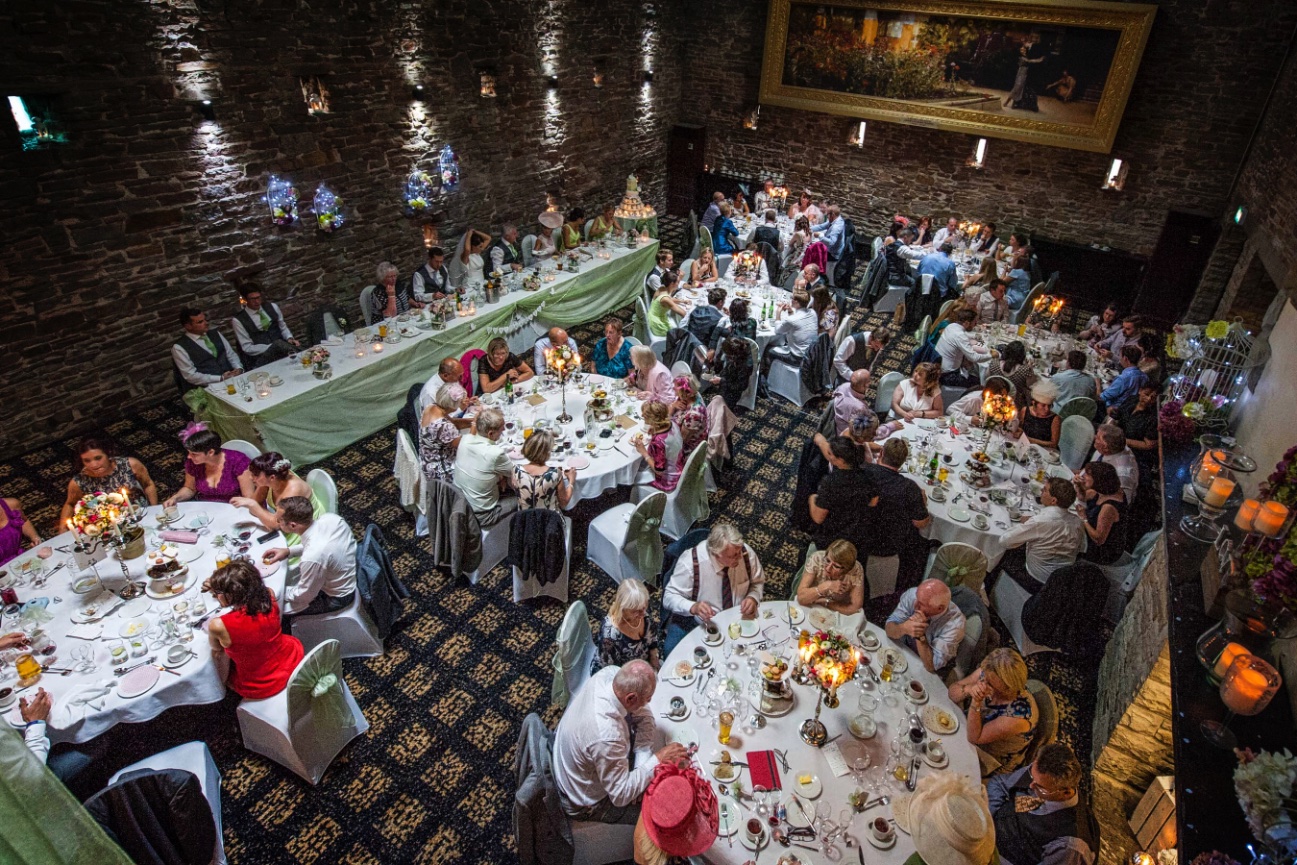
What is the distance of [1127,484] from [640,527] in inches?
158

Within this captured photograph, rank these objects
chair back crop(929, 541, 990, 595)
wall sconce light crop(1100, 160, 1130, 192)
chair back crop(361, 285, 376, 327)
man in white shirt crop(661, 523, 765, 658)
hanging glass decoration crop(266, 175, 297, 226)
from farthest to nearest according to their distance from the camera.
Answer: wall sconce light crop(1100, 160, 1130, 192), chair back crop(361, 285, 376, 327), hanging glass decoration crop(266, 175, 297, 226), chair back crop(929, 541, 990, 595), man in white shirt crop(661, 523, 765, 658)

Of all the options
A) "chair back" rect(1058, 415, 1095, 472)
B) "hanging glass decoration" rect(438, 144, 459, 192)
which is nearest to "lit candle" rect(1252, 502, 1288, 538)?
"chair back" rect(1058, 415, 1095, 472)

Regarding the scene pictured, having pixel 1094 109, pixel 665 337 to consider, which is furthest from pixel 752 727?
pixel 1094 109

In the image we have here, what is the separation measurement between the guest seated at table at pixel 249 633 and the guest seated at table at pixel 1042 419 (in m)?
6.42

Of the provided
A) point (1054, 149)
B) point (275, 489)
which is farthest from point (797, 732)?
point (1054, 149)

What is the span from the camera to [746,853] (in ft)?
11.0

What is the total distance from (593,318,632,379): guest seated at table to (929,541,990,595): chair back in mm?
3936

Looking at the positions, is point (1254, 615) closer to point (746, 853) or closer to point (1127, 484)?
point (1127, 484)

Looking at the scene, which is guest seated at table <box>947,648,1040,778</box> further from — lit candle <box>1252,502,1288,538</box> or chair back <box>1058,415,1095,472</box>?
chair back <box>1058,415,1095,472</box>

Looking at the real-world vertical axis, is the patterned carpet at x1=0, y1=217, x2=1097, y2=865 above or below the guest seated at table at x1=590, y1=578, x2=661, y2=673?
below

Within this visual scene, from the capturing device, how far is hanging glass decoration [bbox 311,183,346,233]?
29.6 feet

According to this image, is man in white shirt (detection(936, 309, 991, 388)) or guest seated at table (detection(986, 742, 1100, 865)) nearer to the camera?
guest seated at table (detection(986, 742, 1100, 865))

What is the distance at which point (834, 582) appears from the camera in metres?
4.61

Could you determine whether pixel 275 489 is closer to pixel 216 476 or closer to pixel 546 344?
pixel 216 476
